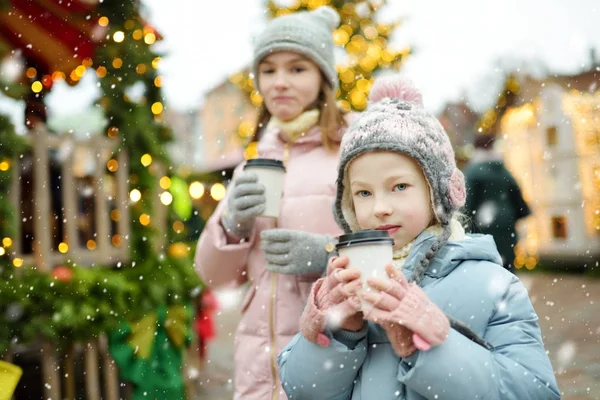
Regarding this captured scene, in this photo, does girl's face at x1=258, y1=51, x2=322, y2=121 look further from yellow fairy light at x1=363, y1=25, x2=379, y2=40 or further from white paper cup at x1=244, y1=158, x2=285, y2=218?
yellow fairy light at x1=363, y1=25, x2=379, y2=40

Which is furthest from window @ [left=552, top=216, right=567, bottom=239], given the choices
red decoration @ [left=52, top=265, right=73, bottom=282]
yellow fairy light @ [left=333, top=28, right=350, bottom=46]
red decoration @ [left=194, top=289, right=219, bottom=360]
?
red decoration @ [left=52, top=265, right=73, bottom=282]

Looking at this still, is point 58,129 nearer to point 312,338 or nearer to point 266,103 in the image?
point 266,103

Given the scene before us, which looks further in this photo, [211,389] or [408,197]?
[211,389]

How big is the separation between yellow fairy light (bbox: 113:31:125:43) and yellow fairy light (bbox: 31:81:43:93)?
1176 millimetres

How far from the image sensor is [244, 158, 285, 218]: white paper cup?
221 centimetres

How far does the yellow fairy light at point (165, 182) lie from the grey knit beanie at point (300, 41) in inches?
87.3

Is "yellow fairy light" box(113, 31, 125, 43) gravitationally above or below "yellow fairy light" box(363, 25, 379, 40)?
below

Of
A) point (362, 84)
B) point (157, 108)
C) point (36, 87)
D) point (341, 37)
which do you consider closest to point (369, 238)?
point (157, 108)

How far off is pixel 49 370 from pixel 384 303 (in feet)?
11.0

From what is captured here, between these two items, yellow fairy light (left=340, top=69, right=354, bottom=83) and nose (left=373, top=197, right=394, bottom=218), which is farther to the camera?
yellow fairy light (left=340, top=69, right=354, bottom=83)

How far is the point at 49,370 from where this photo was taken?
400cm

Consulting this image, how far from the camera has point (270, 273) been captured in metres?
2.37

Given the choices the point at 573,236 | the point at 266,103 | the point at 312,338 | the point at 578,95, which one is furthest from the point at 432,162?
the point at 573,236

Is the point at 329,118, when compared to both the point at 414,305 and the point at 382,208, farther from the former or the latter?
the point at 414,305
